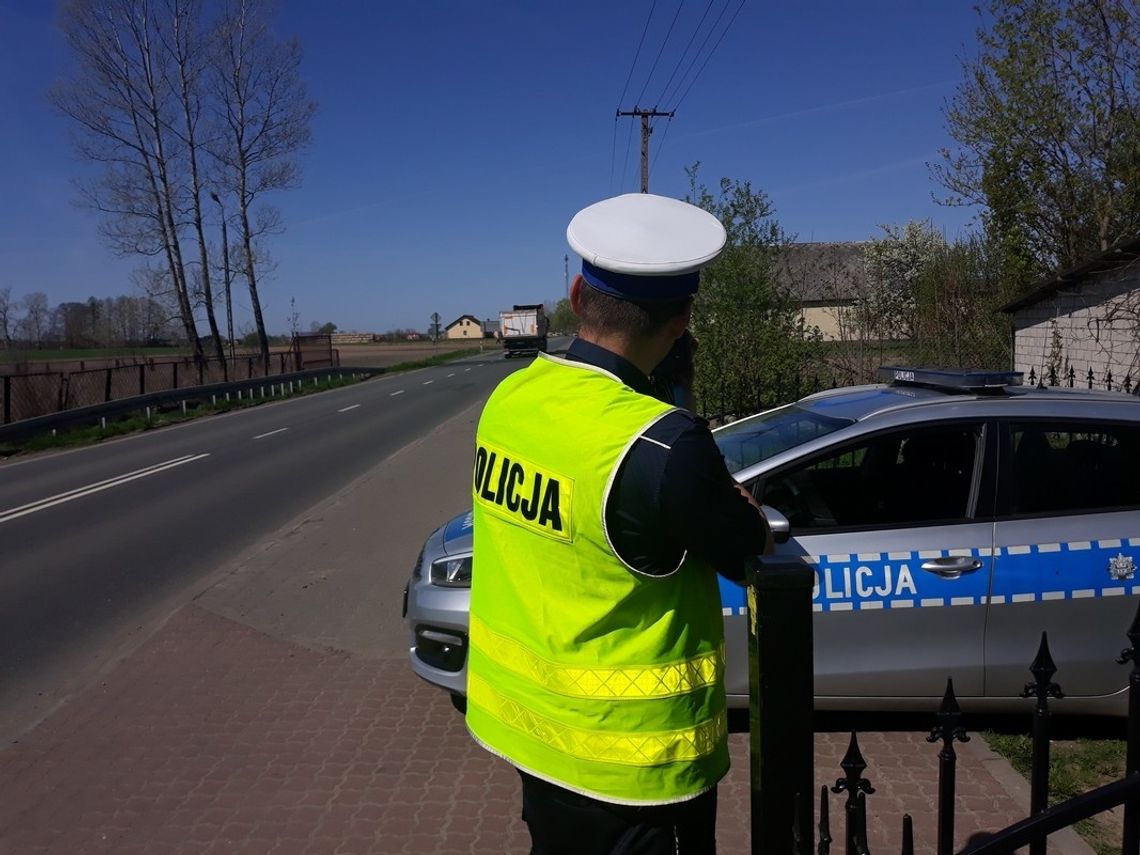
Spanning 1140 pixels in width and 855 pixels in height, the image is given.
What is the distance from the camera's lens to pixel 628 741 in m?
1.58

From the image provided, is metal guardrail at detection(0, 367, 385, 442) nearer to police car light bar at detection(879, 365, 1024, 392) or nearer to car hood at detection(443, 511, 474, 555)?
car hood at detection(443, 511, 474, 555)

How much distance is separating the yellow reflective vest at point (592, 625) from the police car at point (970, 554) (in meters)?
2.30

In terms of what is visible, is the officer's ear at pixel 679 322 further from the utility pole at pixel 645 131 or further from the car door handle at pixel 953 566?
the utility pole at pixel 645 131

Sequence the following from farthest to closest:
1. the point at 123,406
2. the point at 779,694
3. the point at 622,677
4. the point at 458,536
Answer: the point at 123,406 < the point at 458,536 < the point at 622,677 < the point at 779,694

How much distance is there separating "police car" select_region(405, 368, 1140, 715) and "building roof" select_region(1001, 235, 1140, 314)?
6.97 m

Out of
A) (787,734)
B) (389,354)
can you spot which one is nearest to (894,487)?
(787,734)

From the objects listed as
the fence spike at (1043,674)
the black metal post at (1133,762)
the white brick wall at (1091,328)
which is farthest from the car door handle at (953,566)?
the white brick wall at (1091,328)

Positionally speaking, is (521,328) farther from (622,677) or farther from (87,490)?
(622,677)

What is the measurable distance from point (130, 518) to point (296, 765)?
7591 mm

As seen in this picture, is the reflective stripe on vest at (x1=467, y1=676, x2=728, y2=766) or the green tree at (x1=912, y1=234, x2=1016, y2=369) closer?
the reflective stripe on vest at (x1=467, y1=676, x2=728, y2=766)

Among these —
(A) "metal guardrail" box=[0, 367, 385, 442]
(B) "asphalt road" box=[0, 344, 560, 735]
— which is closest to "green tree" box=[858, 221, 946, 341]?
(B) "asphalt road" box=[0, 344, 560, 735]

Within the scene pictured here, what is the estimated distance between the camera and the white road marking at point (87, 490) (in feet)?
37.5

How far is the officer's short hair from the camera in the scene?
1645 millimetres

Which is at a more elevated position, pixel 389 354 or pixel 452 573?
pixel 389 354
